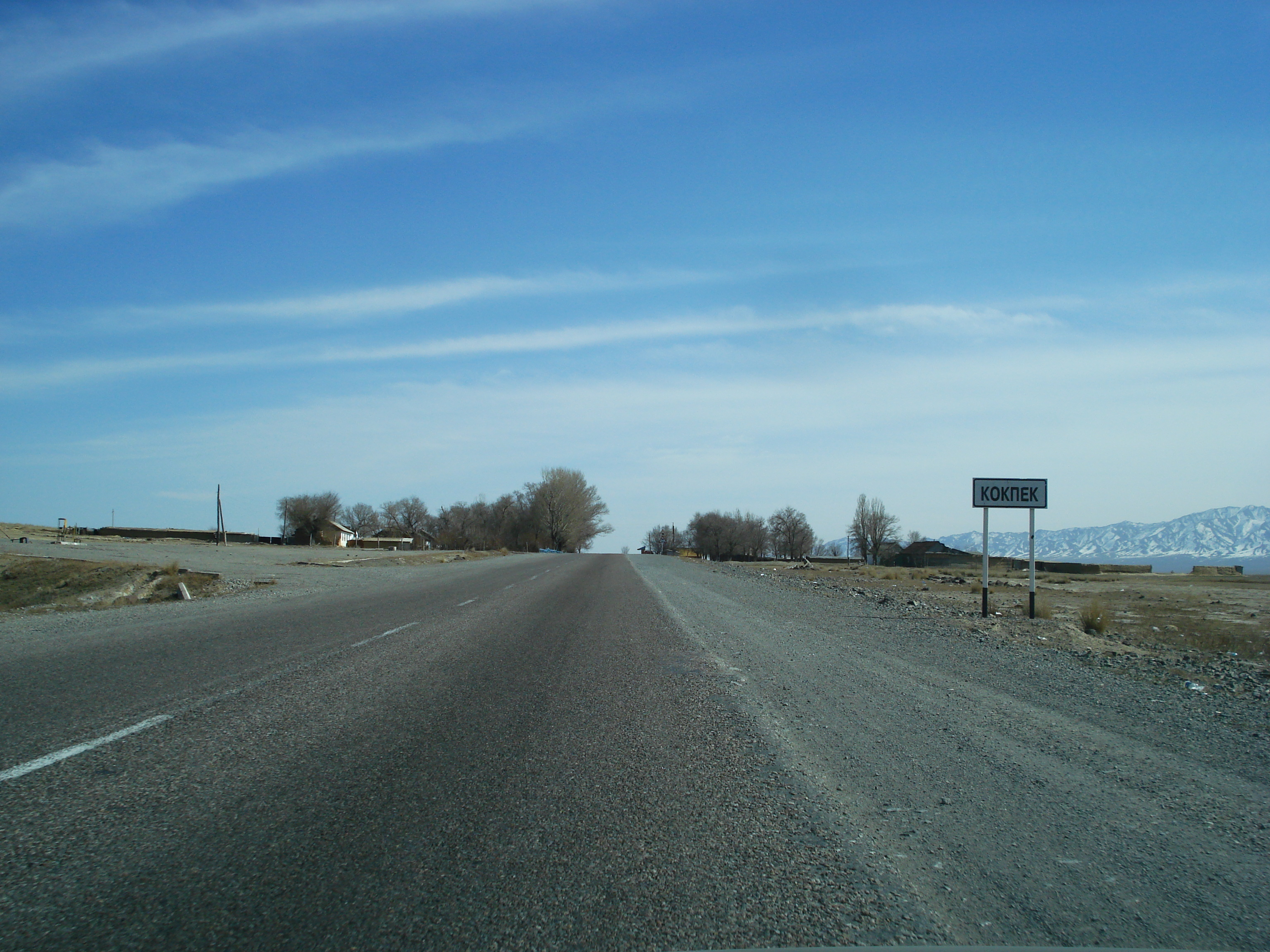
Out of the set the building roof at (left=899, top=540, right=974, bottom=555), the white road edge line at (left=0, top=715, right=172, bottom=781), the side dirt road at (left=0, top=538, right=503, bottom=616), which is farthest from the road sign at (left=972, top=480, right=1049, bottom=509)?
the building roof at (left=899, top=540, right=974, bottom=555)

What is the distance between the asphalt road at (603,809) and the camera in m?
3.25

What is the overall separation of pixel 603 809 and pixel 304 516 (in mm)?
109435

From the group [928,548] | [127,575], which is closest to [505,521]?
[928,548]

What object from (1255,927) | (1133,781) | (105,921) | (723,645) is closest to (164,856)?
(105,921)

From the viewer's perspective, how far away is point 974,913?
3.37 metres

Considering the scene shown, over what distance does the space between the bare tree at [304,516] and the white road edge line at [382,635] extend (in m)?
96.5

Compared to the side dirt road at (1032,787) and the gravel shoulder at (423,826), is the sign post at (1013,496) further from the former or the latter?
the gravel shoulder at (423,826)

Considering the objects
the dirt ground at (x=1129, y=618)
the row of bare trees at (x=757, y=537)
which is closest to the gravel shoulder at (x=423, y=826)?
the dirt ground at (x=1129, y=618)

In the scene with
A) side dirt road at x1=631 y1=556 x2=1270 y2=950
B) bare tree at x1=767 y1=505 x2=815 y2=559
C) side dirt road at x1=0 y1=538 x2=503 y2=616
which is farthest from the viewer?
bare tree at x1=767 y1=505 x2=815 y2=559

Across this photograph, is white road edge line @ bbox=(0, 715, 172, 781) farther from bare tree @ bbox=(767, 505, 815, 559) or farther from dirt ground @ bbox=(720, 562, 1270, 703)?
bare tree @ bbox=(767, 505, 815, 559)

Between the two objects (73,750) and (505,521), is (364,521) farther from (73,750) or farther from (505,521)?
(73,750)

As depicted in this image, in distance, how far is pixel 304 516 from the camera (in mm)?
104625

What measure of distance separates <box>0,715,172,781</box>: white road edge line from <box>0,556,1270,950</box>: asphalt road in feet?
0.13

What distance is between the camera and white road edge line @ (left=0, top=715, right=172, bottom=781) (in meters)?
4.94
